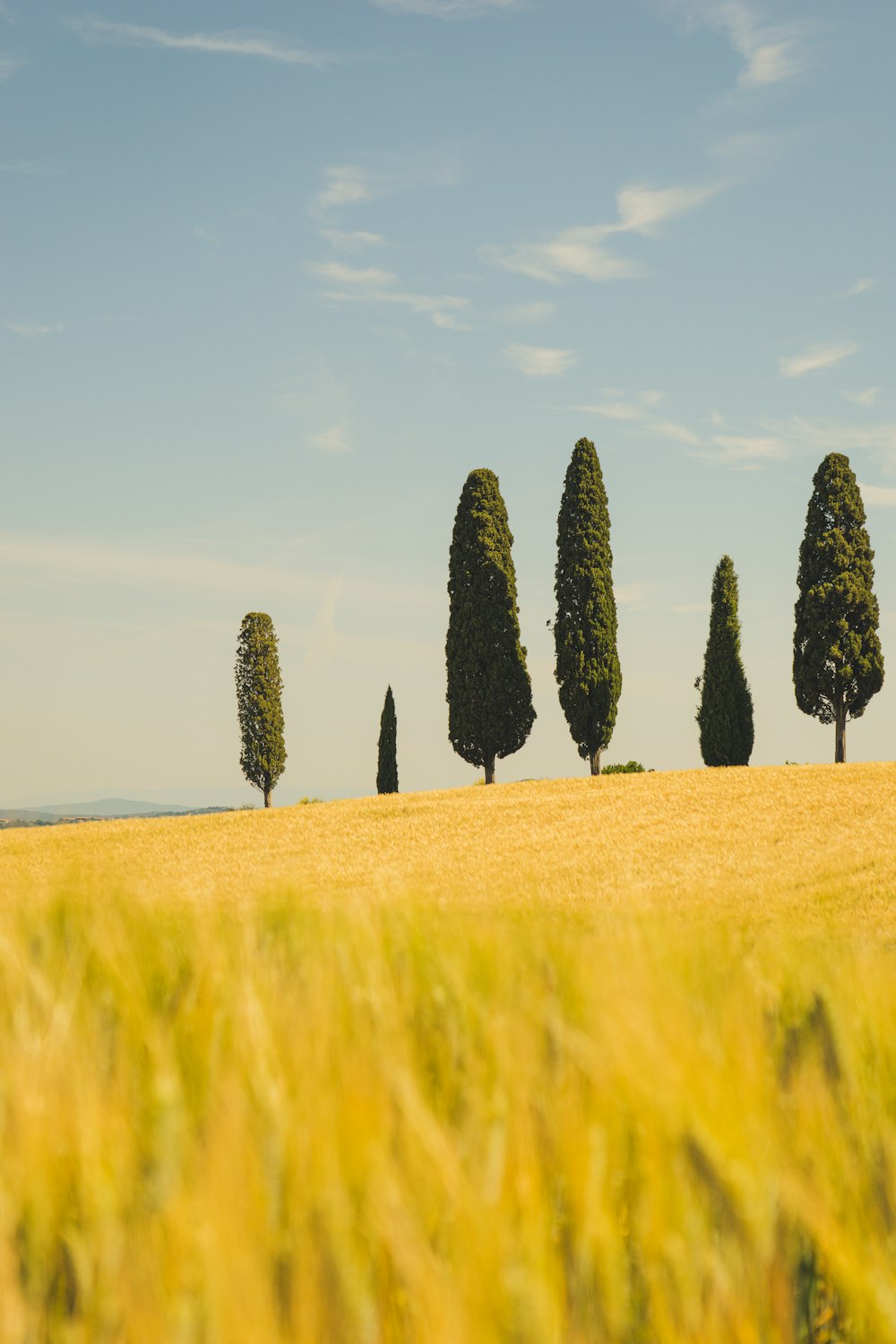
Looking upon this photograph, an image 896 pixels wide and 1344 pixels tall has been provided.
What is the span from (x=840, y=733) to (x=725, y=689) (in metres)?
4.52

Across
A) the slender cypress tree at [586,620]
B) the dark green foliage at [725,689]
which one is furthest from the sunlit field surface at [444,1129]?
the dark green foliage at [725,689]

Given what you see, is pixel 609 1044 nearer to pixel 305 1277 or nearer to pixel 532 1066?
pixel 532 1066

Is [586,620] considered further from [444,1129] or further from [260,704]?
[444,1129]

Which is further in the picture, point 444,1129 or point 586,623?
point 586,623

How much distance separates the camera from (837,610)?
32812mm

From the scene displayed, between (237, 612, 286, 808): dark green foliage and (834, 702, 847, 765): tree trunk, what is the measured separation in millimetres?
21178

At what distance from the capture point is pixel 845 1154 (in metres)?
1.28

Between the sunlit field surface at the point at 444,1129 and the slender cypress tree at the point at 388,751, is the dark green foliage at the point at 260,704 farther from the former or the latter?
the sunlit field surface at the point at 444,1129

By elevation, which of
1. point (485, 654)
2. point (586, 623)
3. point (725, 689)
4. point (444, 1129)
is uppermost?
point (586, 623)

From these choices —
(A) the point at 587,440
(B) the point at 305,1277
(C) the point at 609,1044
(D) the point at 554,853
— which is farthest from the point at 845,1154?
(A) the point at 587,440

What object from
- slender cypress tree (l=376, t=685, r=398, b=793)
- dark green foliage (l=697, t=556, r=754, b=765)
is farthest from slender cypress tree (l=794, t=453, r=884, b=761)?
slender cypress tree (l=376, t=685, r=398, b=793)

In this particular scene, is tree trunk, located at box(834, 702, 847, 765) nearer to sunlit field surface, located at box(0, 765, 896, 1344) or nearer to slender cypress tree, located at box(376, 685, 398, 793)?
slender cypress tree, located at box(376, 685, 398, 793)

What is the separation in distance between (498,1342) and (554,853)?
1927cm

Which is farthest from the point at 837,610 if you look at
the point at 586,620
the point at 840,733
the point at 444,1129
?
the point at 444,1129
